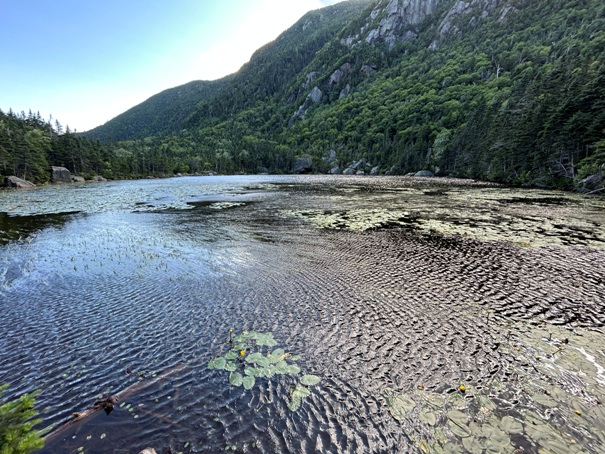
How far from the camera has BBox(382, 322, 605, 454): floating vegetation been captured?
4.82m

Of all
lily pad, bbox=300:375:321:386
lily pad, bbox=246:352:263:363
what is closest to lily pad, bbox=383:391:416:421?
lily pad, bbox=300:375:321:386

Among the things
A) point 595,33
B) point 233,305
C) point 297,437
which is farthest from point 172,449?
point 595,33

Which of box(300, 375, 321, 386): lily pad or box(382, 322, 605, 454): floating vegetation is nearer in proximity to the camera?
box(382, 322, 605, 454): floating vegetation

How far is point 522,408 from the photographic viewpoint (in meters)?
5.51

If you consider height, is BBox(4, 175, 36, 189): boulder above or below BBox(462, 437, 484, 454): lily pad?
above

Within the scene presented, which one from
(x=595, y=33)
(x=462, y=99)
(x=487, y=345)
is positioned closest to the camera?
(x=487, y=345)

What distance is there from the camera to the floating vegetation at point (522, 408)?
4.82 metres

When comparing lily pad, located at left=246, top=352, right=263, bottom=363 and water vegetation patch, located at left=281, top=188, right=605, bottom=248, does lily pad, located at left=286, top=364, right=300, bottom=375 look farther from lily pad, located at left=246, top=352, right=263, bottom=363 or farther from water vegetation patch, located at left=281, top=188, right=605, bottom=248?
water vegetation patch, located at left=281, top=188, right=605, bottom=248

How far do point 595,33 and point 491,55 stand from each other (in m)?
55.5

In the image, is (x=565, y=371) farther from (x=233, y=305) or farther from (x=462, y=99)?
(x=462, y=99)

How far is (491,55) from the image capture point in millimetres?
169500

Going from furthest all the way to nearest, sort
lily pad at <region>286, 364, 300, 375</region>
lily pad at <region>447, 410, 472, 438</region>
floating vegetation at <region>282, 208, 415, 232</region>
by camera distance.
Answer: floating vegetation at <region>282, 208, 415, 232</region> < lily pad at <region>286, 364, 300, 375</region> < lily pad at <region>447, 410, 472, 438</region>

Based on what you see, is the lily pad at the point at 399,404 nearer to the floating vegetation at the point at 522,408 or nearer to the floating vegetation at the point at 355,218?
the floating vegetation at the point at 522,408

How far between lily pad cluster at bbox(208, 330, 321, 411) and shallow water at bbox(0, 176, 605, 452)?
0.74 feet
